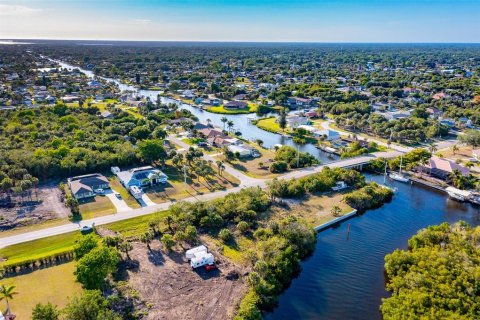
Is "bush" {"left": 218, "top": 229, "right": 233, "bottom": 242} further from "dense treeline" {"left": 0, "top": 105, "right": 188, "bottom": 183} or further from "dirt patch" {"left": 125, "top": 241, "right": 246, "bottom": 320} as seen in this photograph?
"dense treeline" {"left": 0, "top": 105, "right": 188, "bottom": 183}

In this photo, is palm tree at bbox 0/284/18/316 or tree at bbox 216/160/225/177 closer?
palm tree at bbox 0/284/18/316

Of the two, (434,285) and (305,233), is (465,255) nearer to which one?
(434,285)

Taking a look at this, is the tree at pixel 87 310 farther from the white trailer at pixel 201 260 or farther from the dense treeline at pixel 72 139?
the dense treeline at pixel 72 139

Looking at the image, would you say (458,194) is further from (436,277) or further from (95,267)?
(95,267)

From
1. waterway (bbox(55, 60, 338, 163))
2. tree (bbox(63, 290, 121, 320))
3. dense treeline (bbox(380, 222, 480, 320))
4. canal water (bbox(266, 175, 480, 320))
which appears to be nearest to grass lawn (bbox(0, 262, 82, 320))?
tree (bbox(63, 290, 121, 320))

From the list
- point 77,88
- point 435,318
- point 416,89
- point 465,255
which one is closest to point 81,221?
point 435,318

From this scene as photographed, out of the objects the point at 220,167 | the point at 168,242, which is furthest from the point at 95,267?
the point at 220,167

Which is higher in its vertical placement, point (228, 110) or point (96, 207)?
point (228, 110)
